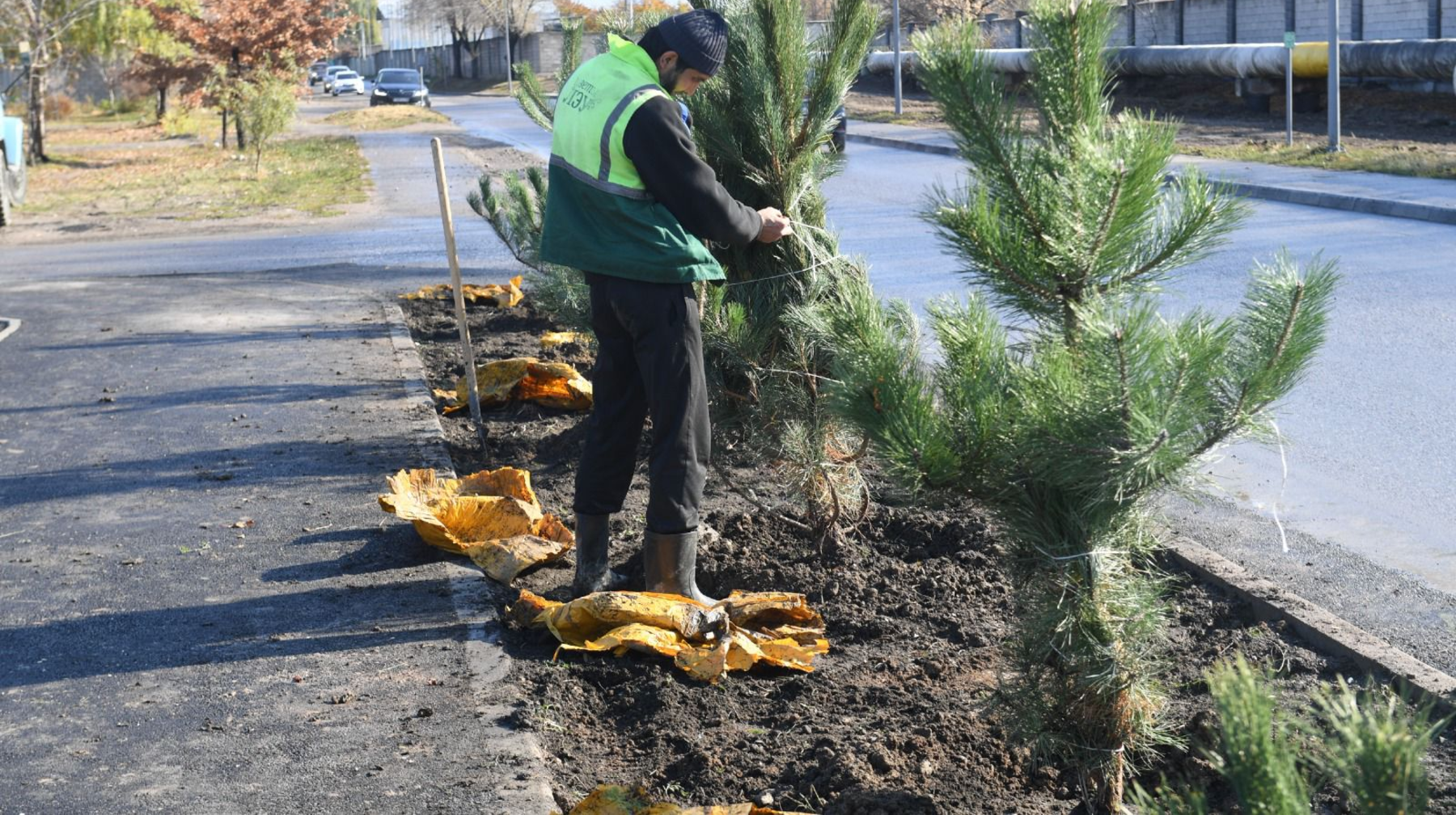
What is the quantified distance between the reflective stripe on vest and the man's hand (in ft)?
1.21

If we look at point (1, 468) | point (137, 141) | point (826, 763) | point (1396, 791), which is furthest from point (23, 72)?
point (1396, 791)

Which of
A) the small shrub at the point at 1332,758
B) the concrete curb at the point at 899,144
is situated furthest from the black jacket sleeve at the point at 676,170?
the concrete curb at the point at 899,144

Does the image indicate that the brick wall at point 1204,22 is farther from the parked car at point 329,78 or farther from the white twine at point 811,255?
the parked car at point 329,78

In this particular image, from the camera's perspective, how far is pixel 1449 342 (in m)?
8.59

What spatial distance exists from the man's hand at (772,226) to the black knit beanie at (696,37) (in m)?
0.47

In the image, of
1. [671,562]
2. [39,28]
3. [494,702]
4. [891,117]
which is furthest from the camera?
[891,117]

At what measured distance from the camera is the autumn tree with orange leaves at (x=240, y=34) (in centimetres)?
3344

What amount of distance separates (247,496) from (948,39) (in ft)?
14.2

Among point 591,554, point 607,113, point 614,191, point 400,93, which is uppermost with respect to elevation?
point 400,93

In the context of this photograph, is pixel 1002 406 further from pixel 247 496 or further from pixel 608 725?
pixel 247 496

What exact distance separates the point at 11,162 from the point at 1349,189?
19063 mm

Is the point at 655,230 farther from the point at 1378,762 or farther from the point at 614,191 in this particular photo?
the point at 1378,762

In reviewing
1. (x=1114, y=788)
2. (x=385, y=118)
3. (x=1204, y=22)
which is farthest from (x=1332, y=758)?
(x=385, y=118)

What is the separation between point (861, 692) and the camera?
3994 mm
